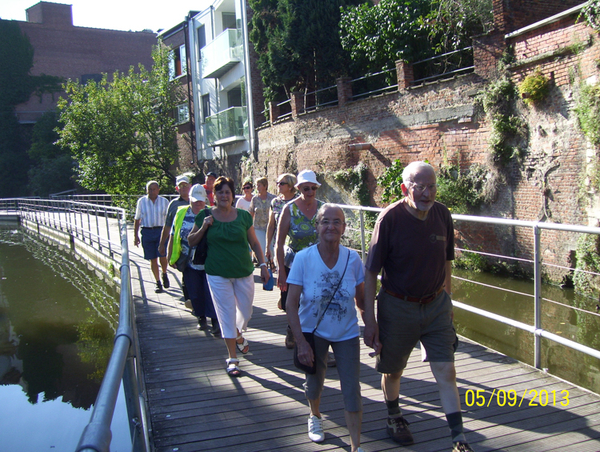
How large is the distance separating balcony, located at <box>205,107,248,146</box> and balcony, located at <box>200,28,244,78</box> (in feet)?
6.88

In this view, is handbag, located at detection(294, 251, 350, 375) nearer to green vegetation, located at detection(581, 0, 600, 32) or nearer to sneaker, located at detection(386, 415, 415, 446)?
sneaker, located at detection(386, 415, 415, 446)

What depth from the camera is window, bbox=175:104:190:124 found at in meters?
29.8

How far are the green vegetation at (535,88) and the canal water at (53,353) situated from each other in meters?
9.07

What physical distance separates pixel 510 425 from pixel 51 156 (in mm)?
43607

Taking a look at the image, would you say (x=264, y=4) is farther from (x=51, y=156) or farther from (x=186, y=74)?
(x=51, y=156)

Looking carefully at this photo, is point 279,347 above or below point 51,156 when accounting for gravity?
below

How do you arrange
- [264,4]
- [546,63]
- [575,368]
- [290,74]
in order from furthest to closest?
[264,4]
[290,74]
[546,63]
[575,368]

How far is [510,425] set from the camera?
3.71 m

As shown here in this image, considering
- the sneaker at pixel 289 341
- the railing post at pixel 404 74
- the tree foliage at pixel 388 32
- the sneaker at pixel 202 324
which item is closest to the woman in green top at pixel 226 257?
the sneaker at pixel 289 341

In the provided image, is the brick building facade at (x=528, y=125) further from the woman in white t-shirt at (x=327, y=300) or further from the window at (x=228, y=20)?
the window at (x=228, y=20)

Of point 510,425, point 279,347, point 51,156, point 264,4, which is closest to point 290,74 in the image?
point 264,4

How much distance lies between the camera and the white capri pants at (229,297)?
4980 mm

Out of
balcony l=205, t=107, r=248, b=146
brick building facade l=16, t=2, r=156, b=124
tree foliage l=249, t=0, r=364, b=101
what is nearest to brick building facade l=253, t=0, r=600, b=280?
tree foliage l=249, t=0, r=364, b=101

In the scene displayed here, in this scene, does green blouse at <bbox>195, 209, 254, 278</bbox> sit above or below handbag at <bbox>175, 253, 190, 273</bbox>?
above
